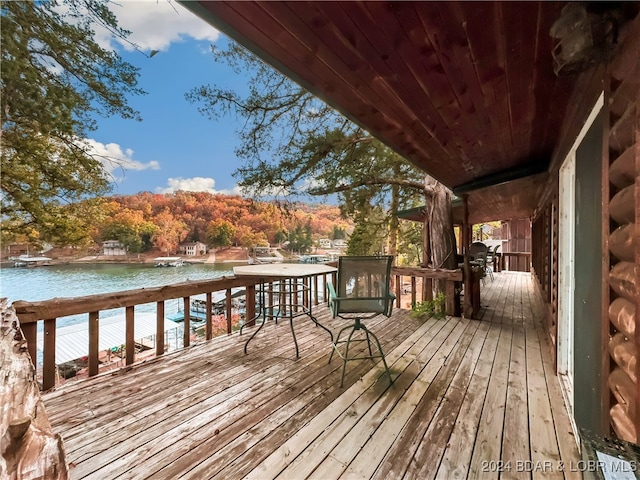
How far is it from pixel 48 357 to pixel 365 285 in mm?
2714

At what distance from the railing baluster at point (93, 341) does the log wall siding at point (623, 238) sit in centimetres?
337

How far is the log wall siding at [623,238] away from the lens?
3.02 ft

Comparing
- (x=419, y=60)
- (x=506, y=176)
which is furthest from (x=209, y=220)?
(x=419, y=60)

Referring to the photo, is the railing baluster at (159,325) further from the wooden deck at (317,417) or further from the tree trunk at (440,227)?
the tree trunk at (440,227)

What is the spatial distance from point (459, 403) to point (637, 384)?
1432 mm

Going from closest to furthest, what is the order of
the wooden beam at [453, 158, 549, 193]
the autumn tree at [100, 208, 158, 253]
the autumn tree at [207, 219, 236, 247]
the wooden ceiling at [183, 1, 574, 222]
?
the wooden ceiling at [183, 1, 574, 222], the wooden beam at [453, 158, 549, 193], the autumn tree at [100, 208, 158, 253], the autumn tree at [207, 219, 236, 247]

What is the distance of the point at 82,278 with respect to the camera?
29.7 feet

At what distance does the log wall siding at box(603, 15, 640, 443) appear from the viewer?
36.2 inches

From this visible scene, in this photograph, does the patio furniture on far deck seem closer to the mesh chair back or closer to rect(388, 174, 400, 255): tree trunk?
rect(388, 174, 400, 255): tree trunk

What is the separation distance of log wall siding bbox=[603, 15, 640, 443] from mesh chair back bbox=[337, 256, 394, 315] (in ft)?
5.04

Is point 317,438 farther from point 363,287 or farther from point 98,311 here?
point 98,311

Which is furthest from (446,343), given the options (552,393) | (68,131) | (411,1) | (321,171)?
(68,131)

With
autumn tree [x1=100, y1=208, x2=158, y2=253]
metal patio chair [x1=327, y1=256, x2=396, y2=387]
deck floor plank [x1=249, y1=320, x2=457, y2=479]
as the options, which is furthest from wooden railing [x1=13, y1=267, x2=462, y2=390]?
autumn tree [x1=100, y1=208, x2=158, y2=253]

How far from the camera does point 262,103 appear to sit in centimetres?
517
